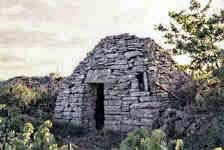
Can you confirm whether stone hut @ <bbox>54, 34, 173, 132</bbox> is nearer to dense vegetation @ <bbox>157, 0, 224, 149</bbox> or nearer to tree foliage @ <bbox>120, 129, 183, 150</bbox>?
dense vegetation @ <bbox>157, 0, 224, 149</bbox>

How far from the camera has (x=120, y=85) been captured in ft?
36.1

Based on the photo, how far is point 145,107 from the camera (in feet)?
34.3

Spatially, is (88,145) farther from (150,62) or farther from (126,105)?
(150,62)

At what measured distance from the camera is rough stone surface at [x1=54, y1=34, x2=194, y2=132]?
10.6 metres

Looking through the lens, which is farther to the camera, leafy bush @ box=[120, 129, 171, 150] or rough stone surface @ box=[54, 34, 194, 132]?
rough stone surface @ box=[54, 34, 194, 132]

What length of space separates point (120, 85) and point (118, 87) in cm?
8

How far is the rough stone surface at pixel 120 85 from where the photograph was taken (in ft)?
34.7

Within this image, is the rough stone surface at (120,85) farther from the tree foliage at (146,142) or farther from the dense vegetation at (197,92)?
the tree foliage at (146,142)

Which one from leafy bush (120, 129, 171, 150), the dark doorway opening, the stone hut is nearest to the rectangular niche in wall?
the stone hut

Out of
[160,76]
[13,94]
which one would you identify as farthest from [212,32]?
[13,94]

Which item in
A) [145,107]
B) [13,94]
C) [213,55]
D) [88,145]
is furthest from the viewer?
[13,94]

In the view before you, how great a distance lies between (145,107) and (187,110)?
1096mm

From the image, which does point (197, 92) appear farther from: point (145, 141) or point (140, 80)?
point (145, 141)

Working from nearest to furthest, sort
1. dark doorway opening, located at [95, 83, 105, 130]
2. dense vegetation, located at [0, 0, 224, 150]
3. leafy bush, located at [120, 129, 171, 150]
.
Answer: leafy bush, located at [120, 129, 171, 150] → dense vegetation, located at [0, 0, 224, 150] → dark doorway opening, located at [95, 83, 105, 130]
